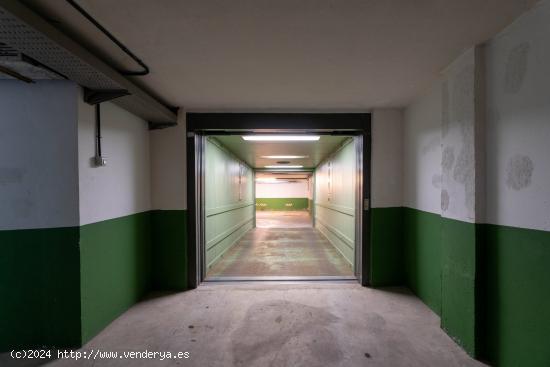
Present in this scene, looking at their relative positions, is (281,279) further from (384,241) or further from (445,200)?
(445,200)

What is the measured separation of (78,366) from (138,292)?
1.33 meters

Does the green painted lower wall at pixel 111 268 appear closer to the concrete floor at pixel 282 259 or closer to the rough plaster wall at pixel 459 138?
the concrete floor at pixel 282 259

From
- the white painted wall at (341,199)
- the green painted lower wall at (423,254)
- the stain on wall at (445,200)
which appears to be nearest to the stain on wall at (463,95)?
the stain on wall at (445,200)

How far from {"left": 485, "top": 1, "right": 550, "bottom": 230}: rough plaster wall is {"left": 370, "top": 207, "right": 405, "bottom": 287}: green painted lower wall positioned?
1740 millimetres

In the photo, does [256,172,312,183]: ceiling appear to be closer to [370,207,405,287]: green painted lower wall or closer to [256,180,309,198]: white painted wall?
[256,180,309,198]: white painted wall

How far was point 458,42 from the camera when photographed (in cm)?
225

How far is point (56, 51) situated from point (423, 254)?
422 centimetres

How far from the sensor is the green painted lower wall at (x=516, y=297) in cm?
185

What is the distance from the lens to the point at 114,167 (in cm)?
309

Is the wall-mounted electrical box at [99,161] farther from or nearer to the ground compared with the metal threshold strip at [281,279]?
farther from the ground

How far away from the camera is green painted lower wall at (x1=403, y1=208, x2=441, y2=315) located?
3.18m

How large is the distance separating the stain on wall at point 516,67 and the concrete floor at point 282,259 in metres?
3.49

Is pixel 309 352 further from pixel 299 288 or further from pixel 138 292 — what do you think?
pixel 138 292

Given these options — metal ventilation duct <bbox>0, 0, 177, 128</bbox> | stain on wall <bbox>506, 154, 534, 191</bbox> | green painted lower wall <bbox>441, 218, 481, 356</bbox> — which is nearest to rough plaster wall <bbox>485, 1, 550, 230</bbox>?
stain on wall <bbox>506, 154, 534, 191</bbox>
